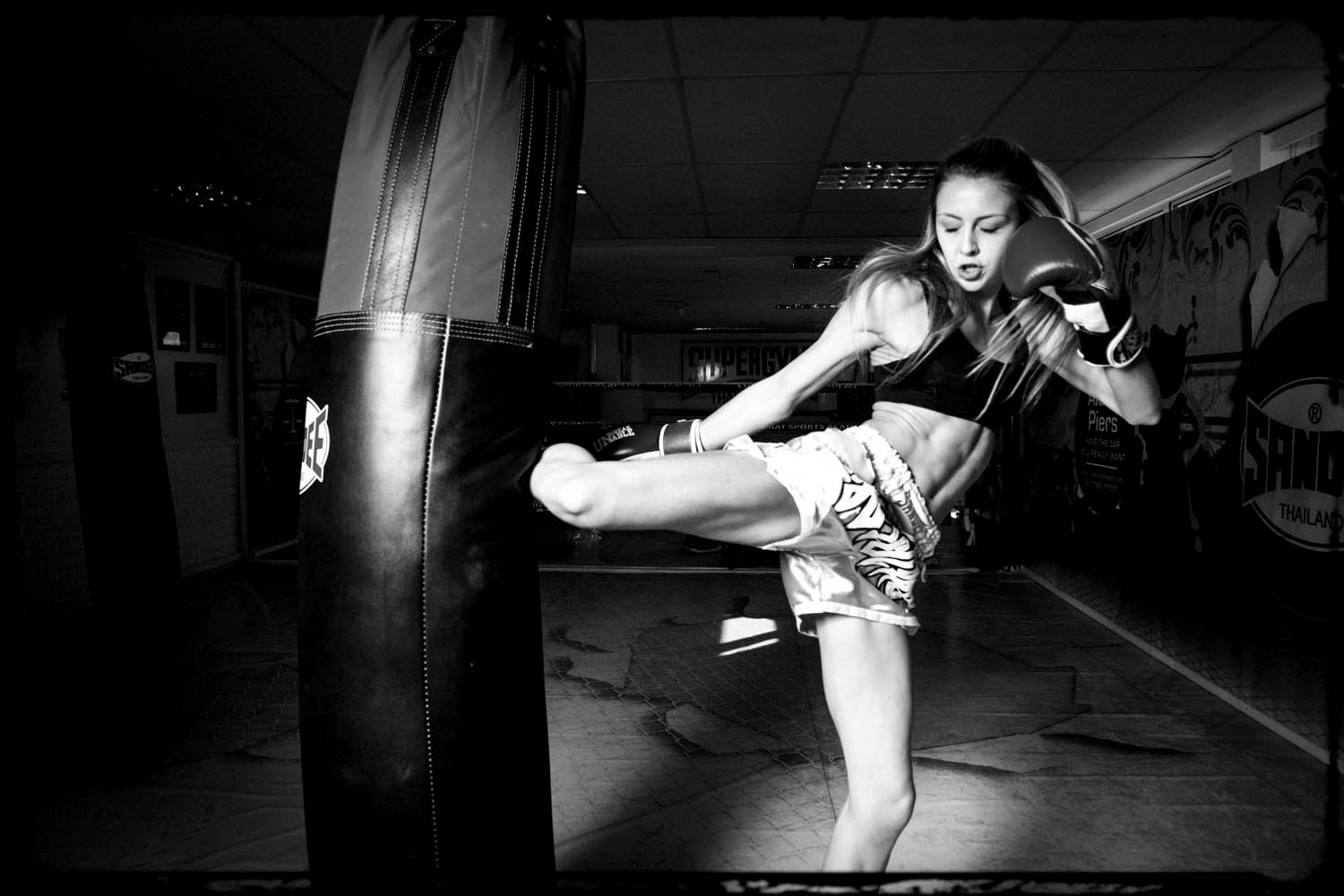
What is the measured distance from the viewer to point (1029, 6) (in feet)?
2.24

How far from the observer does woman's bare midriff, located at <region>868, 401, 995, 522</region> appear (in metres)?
1.51

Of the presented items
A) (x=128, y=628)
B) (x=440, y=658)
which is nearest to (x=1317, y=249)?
(x=440, y=658)

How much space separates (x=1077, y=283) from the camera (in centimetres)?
132

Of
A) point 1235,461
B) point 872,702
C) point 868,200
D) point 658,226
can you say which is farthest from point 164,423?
point 1235,461

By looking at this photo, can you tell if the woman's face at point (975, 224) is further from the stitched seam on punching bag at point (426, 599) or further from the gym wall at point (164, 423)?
the gym wall at point (164, 423)

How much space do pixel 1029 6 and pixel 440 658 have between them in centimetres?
98

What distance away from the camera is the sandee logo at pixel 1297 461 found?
2.62 meters

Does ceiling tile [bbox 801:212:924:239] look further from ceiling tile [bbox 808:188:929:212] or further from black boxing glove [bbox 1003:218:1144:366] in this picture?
black boxing glove [bbox 1003:218:1144:366]

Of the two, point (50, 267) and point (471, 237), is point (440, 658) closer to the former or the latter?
point (471, 237)

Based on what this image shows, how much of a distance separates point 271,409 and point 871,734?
21.7 ft

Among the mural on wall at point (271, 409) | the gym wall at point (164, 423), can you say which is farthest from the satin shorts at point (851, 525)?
the mural on wall at point (271, 409)

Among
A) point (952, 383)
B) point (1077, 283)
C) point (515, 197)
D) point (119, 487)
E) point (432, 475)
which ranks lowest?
point (119, 487)

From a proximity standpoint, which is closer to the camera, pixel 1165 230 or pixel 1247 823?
pixel 1247 823

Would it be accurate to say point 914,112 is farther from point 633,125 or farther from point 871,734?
point 871,734
